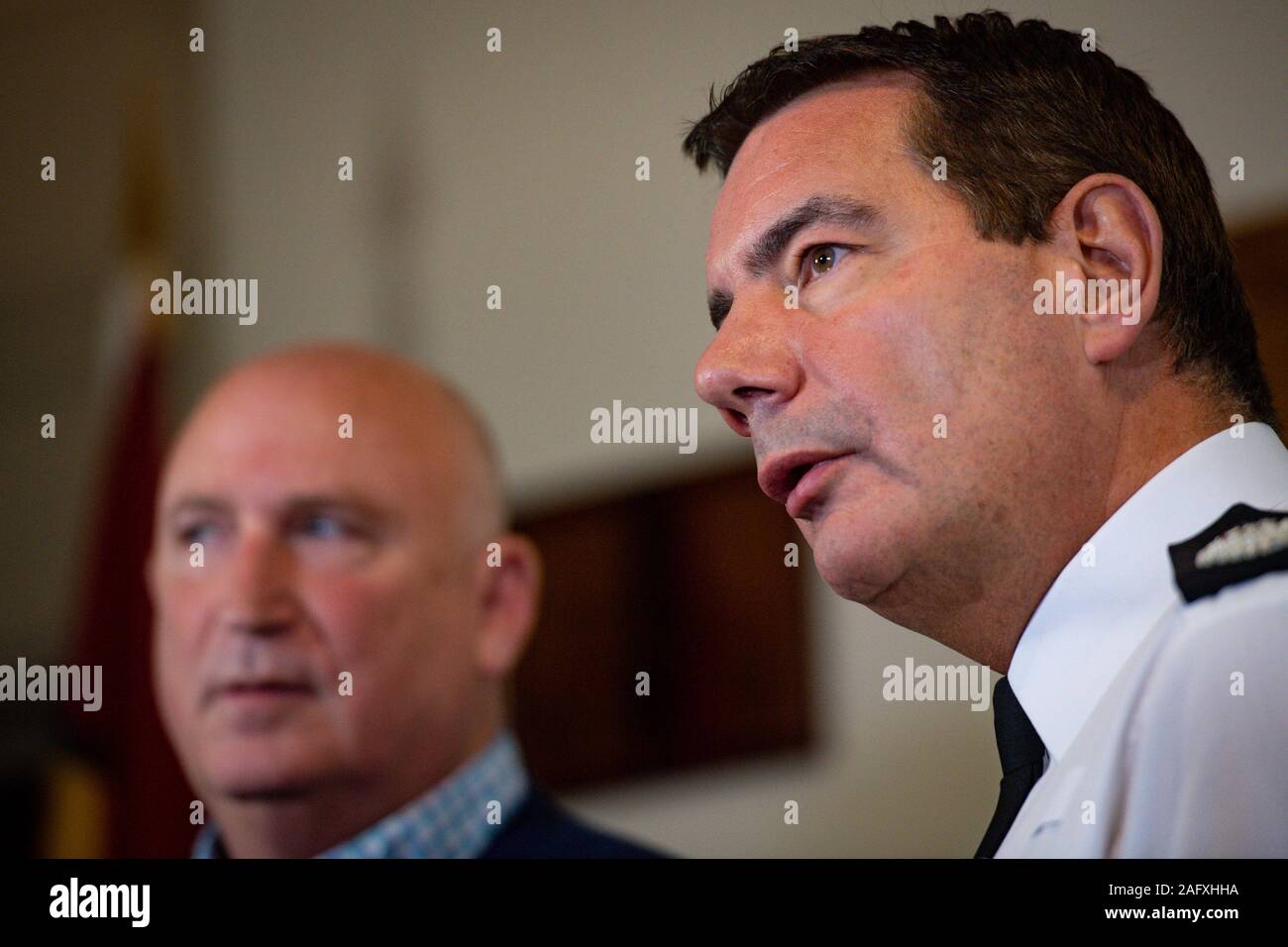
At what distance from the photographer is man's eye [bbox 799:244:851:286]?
3.78 ft

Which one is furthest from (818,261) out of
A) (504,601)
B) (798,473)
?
(504,601)

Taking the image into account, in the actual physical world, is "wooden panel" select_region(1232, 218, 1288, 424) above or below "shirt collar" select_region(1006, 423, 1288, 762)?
above

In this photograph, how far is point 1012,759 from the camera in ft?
3.72

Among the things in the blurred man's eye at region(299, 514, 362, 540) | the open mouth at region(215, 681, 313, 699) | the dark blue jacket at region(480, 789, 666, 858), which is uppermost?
the blurred man's eye at region(299, 514, 362, 540)

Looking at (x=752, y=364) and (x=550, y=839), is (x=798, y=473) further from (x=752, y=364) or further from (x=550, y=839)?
(x=550, y=839)

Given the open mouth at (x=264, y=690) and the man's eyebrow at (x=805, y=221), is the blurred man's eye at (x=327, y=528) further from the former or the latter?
the man's eyebrow at (x=805, y=221)

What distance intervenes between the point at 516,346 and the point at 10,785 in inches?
62.3

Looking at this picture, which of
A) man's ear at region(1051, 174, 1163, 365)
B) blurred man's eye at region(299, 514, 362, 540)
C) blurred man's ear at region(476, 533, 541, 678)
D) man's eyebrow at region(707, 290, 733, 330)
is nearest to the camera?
man's ear at region(1051, 174, 1163, 365)

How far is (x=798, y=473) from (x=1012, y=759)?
26 centimetres

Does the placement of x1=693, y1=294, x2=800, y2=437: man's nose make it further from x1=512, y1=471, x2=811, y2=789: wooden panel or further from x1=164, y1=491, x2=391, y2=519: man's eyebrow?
x1=512, y1=471, x2=811, y2=789: wooden panel

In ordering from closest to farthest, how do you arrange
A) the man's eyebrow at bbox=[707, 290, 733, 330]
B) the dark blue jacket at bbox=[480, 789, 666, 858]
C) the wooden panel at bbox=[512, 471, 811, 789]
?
the man's eyebrow at bbox=[707, 290, 733, 330]
the dark blue jacket at bbox=[480, 789, 666, 858]
the wooden panel at bbox=[512, 471, 811, 789]

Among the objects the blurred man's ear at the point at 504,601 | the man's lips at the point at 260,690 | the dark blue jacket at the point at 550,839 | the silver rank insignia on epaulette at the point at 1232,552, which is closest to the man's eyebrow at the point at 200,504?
the man's lips at the point at 260,690

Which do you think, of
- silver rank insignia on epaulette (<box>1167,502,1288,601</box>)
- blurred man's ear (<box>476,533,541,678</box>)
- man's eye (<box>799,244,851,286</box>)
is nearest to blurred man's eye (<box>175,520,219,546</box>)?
blurred man's ear (<box>476,533,541,678</box>)

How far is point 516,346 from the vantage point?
3242 mm
